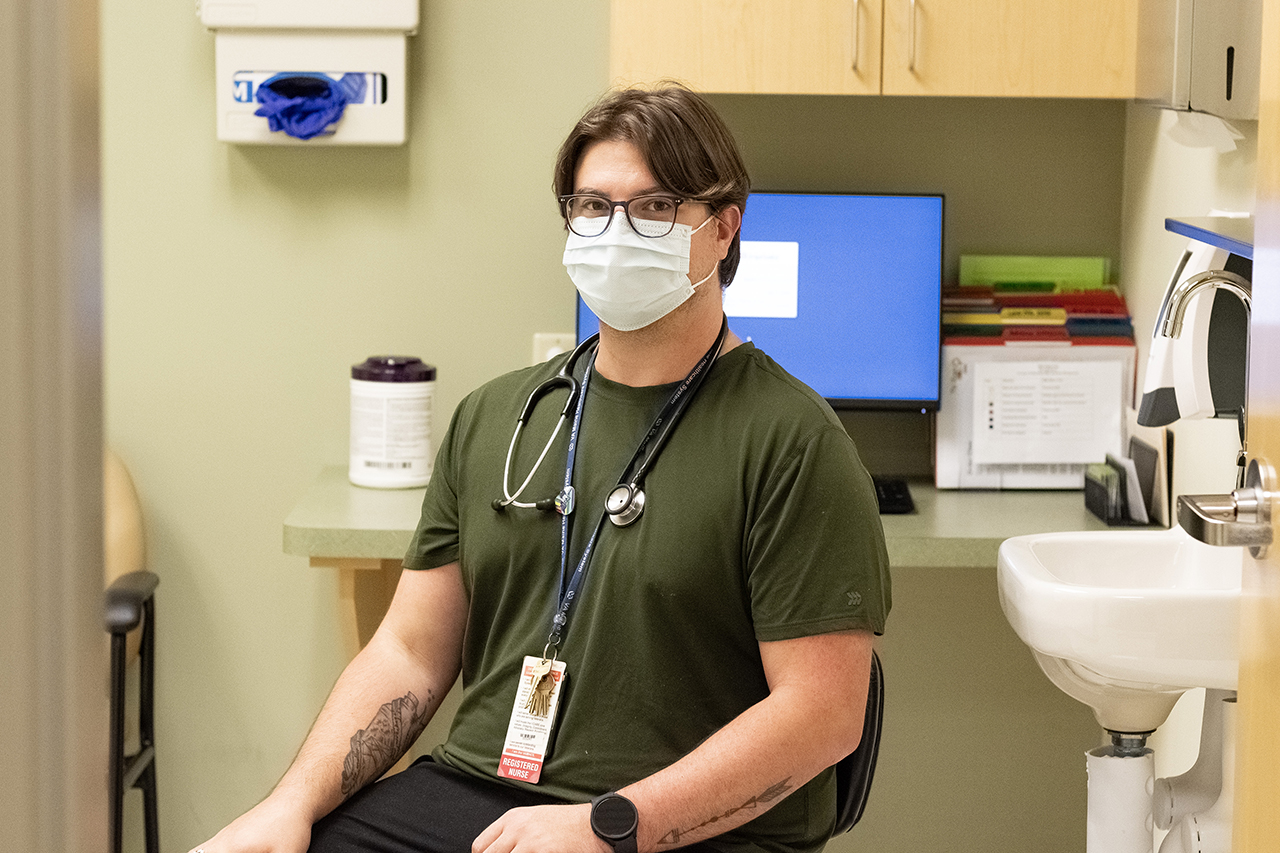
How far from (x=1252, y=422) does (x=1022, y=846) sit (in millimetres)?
1660

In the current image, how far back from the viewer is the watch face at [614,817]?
4.31ft

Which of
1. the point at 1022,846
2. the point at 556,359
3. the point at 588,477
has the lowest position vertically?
the point at 1022,846

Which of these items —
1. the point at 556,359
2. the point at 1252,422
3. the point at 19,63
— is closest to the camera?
the point at 19,63

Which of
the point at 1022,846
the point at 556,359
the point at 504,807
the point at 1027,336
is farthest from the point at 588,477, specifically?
the point at 1022,846

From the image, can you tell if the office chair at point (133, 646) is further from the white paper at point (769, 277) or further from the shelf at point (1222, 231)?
the shelf at point (1222, 231)

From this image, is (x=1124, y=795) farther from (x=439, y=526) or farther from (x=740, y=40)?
(x=740, y=40)

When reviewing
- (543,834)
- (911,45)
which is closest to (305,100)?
(911,45)

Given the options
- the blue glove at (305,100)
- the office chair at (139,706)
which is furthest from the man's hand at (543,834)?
the blue glove at (305,100)

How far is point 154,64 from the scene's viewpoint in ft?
7.97

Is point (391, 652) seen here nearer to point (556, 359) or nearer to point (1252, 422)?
point (556, 359)

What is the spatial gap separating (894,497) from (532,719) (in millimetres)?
973

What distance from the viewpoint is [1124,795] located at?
173 cm

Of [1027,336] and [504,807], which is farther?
[1027,336]

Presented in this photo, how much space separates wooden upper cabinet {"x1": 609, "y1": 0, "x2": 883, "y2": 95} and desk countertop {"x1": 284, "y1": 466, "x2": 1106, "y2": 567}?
2.24 feet
